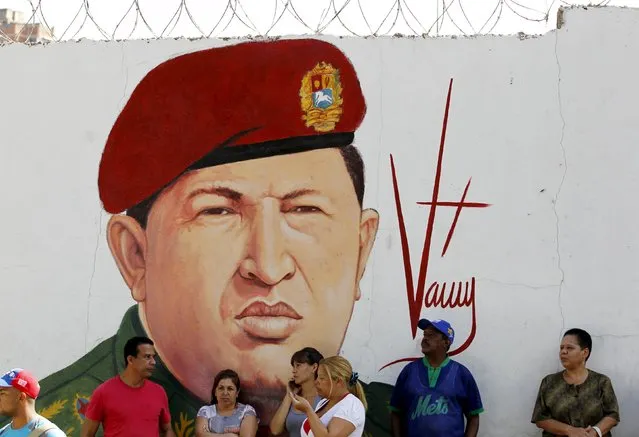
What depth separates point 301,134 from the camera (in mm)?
7387

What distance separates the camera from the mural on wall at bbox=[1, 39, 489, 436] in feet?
→ 23.9

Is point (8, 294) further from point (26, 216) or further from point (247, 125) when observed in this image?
point (247, 125)

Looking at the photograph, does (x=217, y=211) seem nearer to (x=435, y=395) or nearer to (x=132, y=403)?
(x=132, y=403)

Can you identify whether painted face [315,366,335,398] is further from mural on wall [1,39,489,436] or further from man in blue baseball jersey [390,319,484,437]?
mural on wall [1,39,489,436]

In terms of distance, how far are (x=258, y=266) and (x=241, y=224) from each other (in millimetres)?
295

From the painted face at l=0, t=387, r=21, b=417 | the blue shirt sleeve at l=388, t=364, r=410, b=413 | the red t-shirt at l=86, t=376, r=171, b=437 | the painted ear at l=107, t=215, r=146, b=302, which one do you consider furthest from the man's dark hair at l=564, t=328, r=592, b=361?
the painted face at l=0, t=387, r=21, b=417

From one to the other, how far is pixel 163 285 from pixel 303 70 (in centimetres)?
169

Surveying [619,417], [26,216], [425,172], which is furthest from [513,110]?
Result: [26,216]

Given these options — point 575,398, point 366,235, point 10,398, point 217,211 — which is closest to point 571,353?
point 575,398

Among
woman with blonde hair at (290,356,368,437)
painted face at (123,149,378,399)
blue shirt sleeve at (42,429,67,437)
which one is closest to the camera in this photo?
blue shirt sleeve at (42,429,67,437)

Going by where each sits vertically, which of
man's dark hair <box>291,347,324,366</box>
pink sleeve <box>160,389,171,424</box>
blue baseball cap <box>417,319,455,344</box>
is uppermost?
blue baseball cap <box>417,319,455,344</box>

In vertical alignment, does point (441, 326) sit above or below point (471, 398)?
above

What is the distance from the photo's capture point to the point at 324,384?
6055mm

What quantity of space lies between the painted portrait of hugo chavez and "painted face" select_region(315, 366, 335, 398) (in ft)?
3.87
